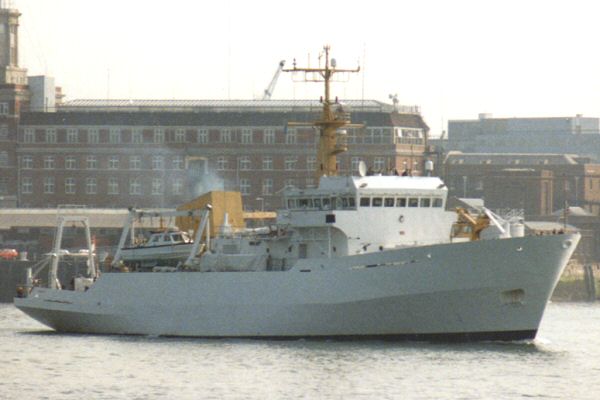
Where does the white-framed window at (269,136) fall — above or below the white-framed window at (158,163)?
above

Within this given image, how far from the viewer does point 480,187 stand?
163m

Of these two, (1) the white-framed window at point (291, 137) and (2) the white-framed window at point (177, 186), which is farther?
(1) the white-framed window at point (291, 137)

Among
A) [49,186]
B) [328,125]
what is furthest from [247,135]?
[328,125]

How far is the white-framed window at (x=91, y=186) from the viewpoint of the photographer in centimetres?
14538

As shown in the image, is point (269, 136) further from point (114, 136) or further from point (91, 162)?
point (91, 162)

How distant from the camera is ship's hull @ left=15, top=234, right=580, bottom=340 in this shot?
217ft

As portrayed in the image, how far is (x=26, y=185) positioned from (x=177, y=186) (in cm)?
1371

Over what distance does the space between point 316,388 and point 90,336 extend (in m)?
20.6

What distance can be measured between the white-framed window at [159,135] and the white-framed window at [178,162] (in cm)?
175

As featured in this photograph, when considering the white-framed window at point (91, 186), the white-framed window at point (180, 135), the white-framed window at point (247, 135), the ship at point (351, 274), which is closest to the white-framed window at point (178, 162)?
the white-framed window at point (180, 135)

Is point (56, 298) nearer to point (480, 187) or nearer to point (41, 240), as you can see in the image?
point (41, 240)

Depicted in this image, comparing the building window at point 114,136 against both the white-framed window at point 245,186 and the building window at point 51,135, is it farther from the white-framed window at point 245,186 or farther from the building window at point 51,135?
the white-framed window at point 245,186

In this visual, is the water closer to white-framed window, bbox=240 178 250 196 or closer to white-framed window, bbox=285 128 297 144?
white-framed window, bbox=240 178 250 196

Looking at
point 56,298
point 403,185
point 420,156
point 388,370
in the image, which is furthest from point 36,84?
point 388,370
